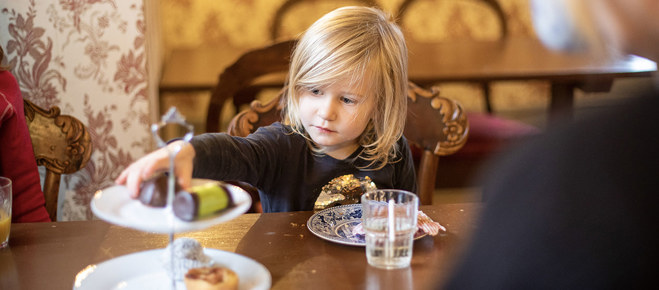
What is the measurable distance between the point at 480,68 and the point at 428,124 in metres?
1.43

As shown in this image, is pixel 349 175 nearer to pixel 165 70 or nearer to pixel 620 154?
pixel 620 154

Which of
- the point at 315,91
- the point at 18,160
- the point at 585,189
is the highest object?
the point at 585,189

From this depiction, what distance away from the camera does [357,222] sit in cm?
126

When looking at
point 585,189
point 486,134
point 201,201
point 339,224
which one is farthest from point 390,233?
point 486,134

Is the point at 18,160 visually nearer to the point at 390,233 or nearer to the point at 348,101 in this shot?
the point at 348,101

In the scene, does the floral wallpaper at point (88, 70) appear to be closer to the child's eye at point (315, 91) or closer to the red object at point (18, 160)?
the red object at point (18, 160)

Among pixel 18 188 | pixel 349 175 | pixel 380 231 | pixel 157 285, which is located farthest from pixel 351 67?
pixel 18 188

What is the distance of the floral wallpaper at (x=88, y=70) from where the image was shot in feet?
6.42

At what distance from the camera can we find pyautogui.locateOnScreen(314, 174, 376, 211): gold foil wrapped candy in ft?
4.89

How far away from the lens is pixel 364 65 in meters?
1.40

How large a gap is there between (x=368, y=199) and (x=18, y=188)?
82cm

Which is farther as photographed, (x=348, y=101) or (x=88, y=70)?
(x=88, y=70)

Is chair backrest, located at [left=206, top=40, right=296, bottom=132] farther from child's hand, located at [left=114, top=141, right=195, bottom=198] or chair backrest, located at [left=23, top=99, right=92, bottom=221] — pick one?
child's hand, located at [left=114, top=141, right=195, bottom=198]

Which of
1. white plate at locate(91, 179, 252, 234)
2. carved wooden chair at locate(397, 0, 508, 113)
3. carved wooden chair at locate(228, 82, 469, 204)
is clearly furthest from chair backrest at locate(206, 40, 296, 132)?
carved wooden chair at locate(397, 0, 508, 113)
